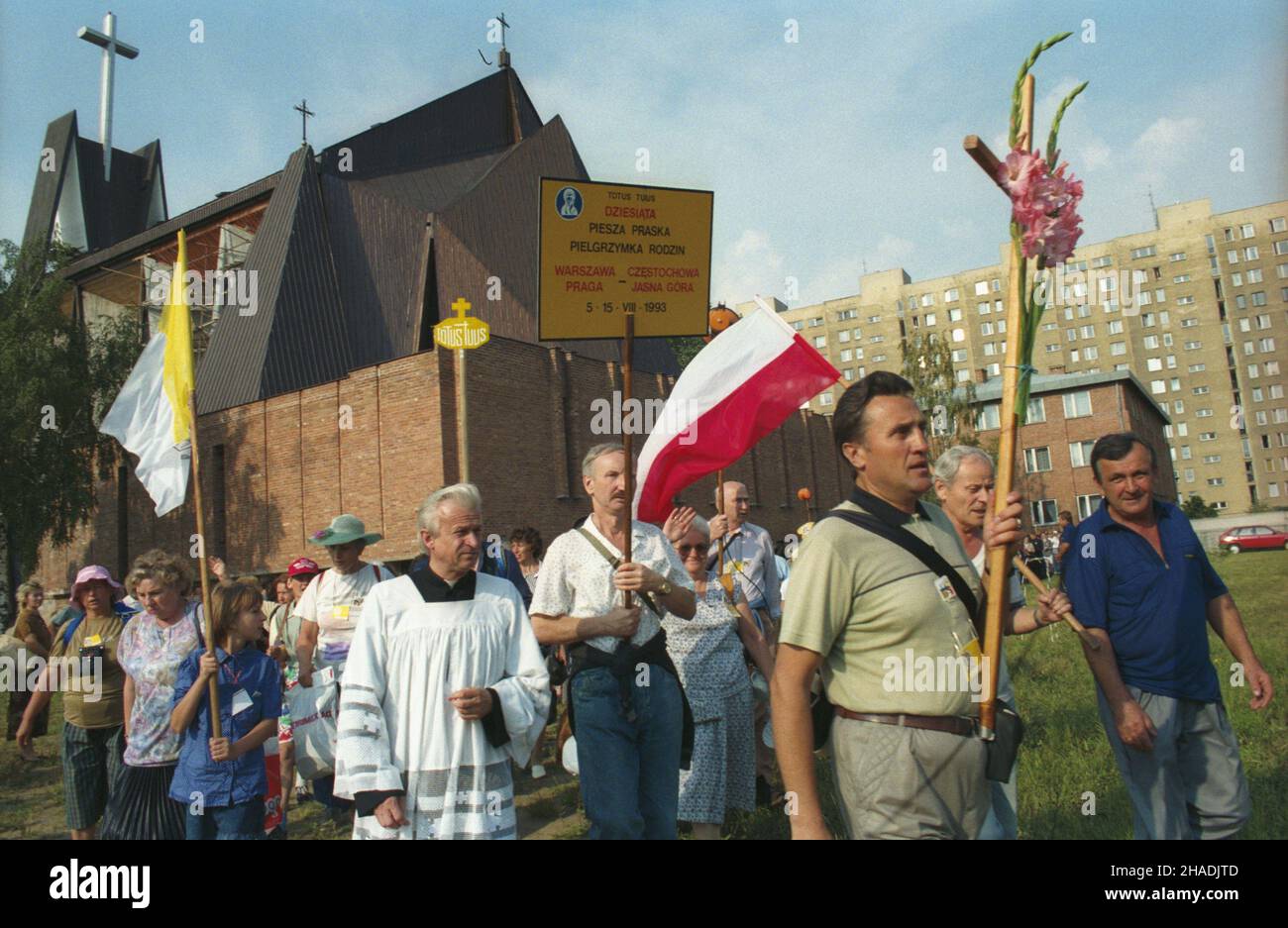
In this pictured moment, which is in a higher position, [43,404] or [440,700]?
[43,404]

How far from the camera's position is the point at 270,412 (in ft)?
94.2

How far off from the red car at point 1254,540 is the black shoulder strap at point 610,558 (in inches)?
1836

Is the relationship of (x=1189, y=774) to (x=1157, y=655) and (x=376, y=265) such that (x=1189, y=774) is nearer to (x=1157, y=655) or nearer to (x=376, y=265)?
(x=1157, y=655)

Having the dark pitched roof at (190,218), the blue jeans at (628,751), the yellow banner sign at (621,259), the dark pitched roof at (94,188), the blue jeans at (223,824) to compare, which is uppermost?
the dark pitched roof at (94,188)

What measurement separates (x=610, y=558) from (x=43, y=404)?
31070mm

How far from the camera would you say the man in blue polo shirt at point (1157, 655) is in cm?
381

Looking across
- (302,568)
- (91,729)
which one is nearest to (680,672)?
(91,729)

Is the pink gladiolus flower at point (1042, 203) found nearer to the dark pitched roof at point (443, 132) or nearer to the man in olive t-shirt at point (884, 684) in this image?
the man in olive t-shirt at point (884, 684)

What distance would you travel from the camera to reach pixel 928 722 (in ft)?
8.75

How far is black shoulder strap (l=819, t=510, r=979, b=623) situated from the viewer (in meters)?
2.74

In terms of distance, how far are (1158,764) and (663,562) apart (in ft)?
7.24

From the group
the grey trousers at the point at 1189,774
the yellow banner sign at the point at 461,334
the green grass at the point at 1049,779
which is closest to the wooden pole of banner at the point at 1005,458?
the grey trousers at the point at 1189,774
